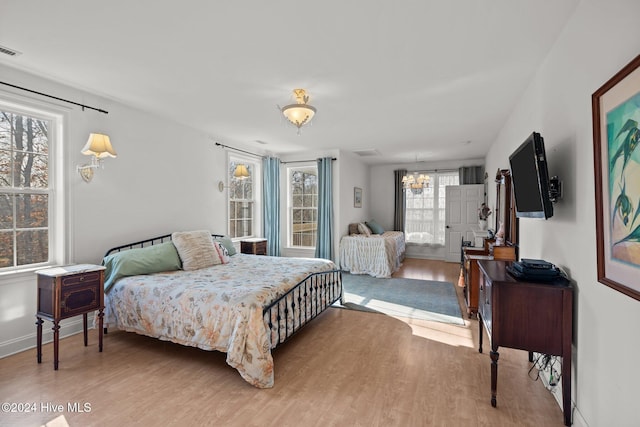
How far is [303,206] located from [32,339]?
4836 millimetres

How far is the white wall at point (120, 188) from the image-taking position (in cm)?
287

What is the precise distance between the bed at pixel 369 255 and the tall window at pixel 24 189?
15.1 feet

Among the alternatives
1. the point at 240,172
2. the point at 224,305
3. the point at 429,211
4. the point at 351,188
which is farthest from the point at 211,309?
the point at 429,211

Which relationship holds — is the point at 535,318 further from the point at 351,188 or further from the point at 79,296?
the point at 351,188

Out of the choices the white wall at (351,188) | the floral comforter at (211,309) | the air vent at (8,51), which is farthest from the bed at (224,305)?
the white wall at (351,188)

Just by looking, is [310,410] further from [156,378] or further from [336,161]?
[336,161]

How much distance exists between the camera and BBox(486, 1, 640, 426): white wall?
135 centimetres

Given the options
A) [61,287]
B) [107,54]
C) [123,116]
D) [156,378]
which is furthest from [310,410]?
[123,116]

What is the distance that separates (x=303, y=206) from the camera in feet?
22.8

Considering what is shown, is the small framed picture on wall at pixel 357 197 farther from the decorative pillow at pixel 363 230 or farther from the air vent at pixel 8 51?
the air vent at pixel 8 51

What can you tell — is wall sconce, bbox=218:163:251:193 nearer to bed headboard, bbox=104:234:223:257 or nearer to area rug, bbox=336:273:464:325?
bed headboard, bbox=104:234:223:257

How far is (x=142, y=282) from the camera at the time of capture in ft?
9.81

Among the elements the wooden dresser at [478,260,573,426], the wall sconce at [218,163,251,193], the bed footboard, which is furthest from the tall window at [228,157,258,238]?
the wooden dresser at [478,260,573,426]

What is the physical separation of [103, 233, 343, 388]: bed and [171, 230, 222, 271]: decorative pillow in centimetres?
7
